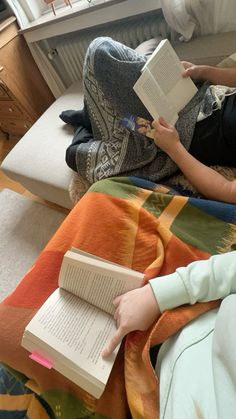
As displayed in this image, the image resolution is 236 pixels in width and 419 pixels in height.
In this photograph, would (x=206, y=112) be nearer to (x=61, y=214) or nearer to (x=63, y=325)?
(x=63, y=325)

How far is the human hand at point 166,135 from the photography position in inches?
32.3

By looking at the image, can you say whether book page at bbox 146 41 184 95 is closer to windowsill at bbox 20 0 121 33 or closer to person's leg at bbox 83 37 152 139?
person's leg at bbox 83 37 152 139

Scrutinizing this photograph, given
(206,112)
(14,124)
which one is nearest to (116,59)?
(206,112)

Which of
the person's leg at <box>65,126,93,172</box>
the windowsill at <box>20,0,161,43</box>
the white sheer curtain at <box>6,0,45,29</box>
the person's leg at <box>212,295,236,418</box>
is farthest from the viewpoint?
the white sheer curtain at <box>6,0,45,29</box>

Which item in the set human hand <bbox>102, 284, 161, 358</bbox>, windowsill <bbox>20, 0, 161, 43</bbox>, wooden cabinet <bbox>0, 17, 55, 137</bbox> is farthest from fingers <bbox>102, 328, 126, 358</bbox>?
wooden cabinet <bbox>0, 17, 55, 137</bbox>

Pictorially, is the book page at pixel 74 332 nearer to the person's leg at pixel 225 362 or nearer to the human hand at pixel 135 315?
the human hand at pixel 135 315

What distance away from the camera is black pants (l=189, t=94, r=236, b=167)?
2.84 ft

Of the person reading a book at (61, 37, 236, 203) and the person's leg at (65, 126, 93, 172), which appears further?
the person's leg at (65, 126, 93, 172)

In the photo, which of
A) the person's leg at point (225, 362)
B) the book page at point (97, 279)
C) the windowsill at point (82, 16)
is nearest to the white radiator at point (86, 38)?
the windowsill at point (82, 16)

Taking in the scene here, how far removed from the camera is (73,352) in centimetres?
56

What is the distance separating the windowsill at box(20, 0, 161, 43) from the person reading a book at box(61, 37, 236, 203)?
1.51 feet

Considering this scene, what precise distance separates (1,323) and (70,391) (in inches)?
8.1

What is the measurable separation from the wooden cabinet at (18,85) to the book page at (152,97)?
3.38ft

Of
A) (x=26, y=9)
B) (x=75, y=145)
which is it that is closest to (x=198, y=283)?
(x=75, y=145)
